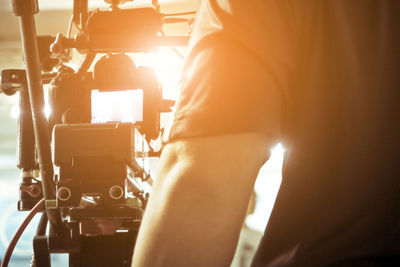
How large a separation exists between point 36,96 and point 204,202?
3.46 feet

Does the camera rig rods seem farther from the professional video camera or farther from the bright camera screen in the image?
the bright camera screen

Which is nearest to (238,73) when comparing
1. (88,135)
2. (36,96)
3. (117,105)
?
(88,135)

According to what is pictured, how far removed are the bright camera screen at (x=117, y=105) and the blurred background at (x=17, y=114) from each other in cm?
137

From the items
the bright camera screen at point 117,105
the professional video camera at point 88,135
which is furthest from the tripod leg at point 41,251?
the bright camera screen at point 117,105

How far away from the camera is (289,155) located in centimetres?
42

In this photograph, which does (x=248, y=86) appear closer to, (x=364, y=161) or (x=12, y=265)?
(x=364, y=161)

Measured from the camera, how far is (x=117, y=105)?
152cm

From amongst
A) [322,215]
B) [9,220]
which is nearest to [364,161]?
[322,215]

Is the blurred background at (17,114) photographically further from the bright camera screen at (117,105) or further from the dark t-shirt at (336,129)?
the dark t-shirt at (336,129)

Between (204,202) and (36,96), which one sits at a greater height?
(204,202)

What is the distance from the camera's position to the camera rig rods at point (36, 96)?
127 centimetres

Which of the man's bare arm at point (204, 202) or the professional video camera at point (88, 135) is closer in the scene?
the man's bare arm at point (204, 202)

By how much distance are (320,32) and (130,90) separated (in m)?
1.17

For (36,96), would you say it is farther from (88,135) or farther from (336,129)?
(336,129)
